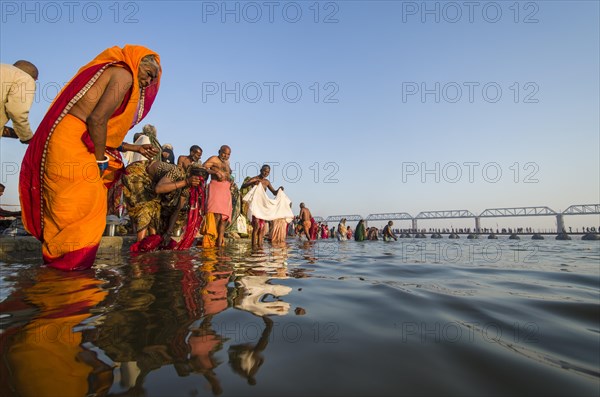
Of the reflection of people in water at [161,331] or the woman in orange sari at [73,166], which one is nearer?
the reflection of people in water at [161,331]

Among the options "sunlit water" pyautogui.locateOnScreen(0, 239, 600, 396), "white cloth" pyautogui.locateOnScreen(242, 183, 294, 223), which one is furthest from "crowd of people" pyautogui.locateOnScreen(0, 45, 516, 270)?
"white cloth" pyautogui.locateOnScreen(242, 183, 294, 223)

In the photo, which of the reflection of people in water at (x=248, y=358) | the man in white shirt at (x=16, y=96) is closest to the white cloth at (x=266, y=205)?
the man in white shirt at (x=16, y=96)

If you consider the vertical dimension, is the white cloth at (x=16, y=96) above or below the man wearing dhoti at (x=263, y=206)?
above

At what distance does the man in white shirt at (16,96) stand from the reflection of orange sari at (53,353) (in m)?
3.14

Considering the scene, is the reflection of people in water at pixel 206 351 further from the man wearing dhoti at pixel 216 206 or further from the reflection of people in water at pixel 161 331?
the man wearing dhoti at pixel 216 206

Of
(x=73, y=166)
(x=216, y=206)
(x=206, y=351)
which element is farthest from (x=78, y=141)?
(x=216, y=206)

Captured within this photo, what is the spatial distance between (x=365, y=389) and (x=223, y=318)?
0.71m

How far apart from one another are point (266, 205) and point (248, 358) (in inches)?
301

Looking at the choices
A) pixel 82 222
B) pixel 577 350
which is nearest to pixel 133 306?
pixel 577 350

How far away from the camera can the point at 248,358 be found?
0.89m

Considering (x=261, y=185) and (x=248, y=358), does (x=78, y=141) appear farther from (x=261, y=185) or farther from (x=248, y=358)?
(x=261, y=185)

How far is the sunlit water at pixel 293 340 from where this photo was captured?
0.75 meters

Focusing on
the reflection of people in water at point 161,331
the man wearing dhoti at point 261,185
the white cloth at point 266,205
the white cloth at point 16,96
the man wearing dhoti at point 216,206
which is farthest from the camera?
the white cloth at point 266,205

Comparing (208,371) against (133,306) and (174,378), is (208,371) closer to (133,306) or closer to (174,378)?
(174,378)
